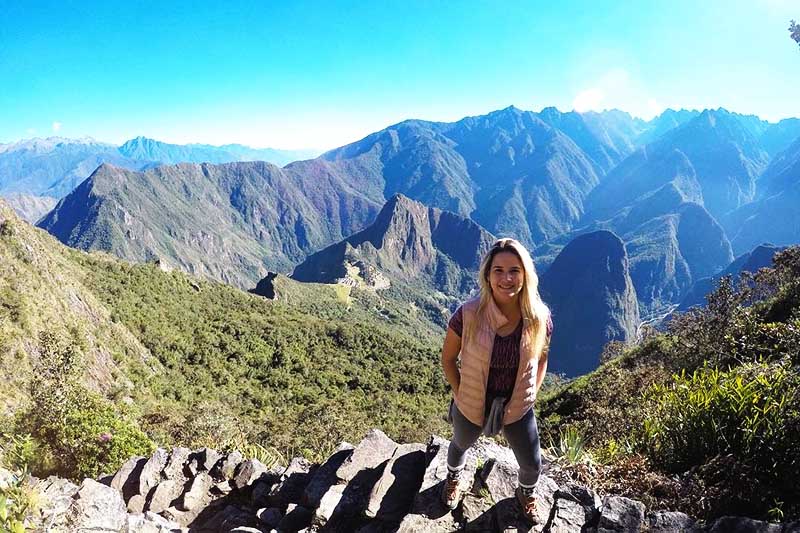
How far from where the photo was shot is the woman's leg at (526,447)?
461 centimetres

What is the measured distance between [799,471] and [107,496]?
8.49m

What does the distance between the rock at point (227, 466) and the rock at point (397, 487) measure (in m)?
3.64

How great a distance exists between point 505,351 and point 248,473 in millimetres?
5927

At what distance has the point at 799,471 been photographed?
4.18 metres

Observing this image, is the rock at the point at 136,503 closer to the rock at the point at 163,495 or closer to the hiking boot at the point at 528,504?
the rock at the point at 163,495

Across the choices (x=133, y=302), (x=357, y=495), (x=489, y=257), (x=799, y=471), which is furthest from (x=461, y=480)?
(x=133, y=302)

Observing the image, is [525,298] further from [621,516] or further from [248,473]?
[248,473]

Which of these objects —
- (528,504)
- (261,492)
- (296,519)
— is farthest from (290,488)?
(528,504)

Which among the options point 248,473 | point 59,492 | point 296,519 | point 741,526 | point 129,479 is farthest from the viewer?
point 129,479

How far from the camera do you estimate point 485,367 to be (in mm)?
4453

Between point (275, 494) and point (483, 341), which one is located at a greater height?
point (483, 341)

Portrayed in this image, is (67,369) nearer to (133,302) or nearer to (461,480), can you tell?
(461,480)

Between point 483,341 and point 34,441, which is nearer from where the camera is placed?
point 483,341

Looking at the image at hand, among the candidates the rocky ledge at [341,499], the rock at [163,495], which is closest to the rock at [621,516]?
the rocky ledge at [341,499]
